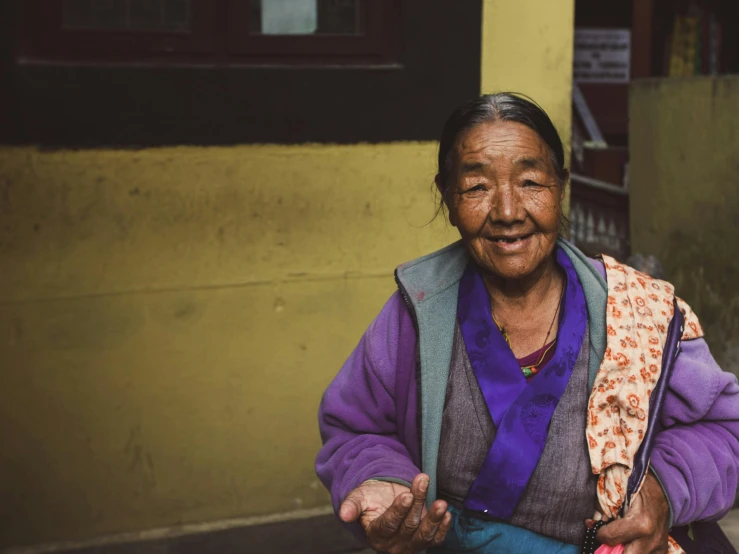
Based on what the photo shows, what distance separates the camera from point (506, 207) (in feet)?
7.22

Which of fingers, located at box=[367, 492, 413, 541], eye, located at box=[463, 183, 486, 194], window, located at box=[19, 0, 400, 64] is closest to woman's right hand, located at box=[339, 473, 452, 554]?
fingers, located at box=[367, 492, 413, 541]

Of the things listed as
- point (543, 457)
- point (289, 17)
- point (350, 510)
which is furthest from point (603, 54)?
point (350, 510)

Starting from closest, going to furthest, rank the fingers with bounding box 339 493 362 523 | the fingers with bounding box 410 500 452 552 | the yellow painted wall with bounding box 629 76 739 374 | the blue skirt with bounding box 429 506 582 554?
the fingers with bounding box 410 500 452 552 < the fingers with bounding box 339 493 362 523 < the blue skirt with bounding box 429 506 582 554 < the yellow painted wall with bounding box 629 76 739 374

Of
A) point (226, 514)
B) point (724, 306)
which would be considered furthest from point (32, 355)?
point (724, 306)

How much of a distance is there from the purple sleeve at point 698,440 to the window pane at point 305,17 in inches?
95.5

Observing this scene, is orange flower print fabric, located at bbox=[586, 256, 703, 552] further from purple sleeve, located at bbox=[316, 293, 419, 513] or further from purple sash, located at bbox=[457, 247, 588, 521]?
purple sleeve, located at bbox=[316, 293, 419, 513]

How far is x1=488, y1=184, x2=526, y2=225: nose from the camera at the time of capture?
220 centimetres

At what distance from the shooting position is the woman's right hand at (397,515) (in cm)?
191

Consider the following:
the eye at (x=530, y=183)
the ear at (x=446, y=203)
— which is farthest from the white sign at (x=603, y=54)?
the eye at (x=530, y=183)

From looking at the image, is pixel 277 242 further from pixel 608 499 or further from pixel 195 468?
pixel 608 499

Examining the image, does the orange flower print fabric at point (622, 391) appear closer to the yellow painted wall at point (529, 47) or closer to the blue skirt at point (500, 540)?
the blue skirt at point (500, 540)

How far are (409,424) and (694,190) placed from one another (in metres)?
3.48

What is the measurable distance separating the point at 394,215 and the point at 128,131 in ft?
3.80

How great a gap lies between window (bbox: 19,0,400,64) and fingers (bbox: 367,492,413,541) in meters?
2.44
